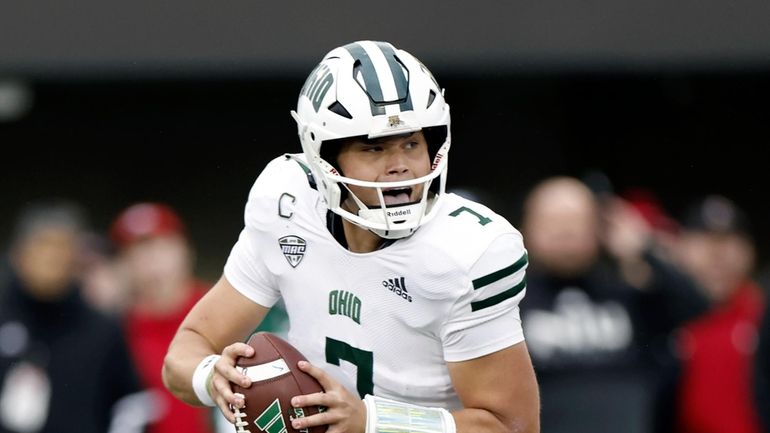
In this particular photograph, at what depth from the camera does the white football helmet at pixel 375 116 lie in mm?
3529

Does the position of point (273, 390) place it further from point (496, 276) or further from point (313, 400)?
point (496, 276)

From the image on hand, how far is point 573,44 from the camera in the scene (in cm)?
782

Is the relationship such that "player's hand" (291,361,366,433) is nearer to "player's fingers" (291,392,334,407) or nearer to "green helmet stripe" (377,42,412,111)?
"player's fingers" (291,392,334,407)

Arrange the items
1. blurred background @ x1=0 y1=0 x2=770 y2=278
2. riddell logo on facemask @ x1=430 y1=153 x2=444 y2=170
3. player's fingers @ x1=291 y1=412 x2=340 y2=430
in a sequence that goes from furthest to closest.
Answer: blurred background @ x1=0 y1=0 x2=770 y2=278, riddell logo on facemask @ x1=430 y1=153 x2=444 y2=170, player's fingers @ x1=291 y1=412 x2=340 y2=430

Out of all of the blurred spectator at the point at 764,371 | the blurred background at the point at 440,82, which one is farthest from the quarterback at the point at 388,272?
the blurred background at the point at 440,82

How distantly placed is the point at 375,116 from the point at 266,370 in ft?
2.15

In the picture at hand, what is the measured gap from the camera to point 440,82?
8.16 m

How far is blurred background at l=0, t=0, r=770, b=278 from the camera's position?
7684 mm

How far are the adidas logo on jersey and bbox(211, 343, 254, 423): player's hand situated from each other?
1.19 feet

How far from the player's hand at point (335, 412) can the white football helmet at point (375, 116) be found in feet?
1.35

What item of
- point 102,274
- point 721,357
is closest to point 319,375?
point 721,357

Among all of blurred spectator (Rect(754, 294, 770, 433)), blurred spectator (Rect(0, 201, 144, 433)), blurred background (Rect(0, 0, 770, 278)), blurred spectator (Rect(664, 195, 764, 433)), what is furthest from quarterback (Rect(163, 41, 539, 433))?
blurred background (Rect(0, 0, 770, 278))

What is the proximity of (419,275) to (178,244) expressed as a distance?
10.8 feet

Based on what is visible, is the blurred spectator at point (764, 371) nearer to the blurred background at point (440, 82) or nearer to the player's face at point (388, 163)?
the blurred background at point (440, 82)
